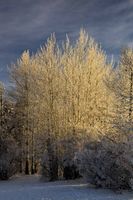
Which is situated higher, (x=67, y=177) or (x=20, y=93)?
(x=20, y=93)

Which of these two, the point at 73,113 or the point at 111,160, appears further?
→ the point at 73,113

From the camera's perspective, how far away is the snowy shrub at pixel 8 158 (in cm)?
2943

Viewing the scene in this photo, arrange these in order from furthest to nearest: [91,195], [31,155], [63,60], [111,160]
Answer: [31,155] < [63,60] < [111,160] < [91,195]

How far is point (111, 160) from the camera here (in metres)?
18.7

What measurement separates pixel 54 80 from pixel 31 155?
369 inches

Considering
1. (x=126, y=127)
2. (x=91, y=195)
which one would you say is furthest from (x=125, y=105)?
(x=91, y=195)

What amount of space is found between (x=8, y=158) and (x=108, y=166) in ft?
42.3

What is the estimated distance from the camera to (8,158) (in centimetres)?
2983

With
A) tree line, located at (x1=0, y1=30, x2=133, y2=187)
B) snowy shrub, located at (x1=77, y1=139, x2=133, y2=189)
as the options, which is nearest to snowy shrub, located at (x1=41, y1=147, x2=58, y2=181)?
tree line, located at (x1=0, y1=30, x2=133, y2=187)

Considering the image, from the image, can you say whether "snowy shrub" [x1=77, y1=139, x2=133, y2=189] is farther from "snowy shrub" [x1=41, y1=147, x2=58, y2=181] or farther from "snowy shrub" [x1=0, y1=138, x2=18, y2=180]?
"snowy shrub" [x1=0, y1=138, x2=18, y2=180]

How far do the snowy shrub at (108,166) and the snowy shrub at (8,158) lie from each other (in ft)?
36.2

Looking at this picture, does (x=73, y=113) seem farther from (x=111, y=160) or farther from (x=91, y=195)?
(x=91, y=195)

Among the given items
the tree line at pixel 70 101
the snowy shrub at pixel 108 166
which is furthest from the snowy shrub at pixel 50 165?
the snowy shrub at pixel 108 166

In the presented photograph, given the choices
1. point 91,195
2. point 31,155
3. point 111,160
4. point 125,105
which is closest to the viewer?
point 91,195
